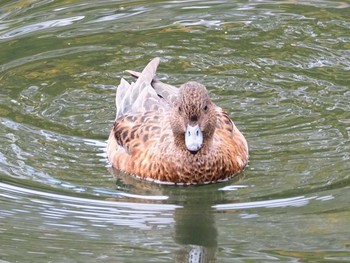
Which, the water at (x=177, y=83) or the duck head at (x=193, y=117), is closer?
the water at (x=177, y=83)

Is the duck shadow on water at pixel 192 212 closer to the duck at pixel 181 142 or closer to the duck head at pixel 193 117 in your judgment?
the duck at pixel 181 142

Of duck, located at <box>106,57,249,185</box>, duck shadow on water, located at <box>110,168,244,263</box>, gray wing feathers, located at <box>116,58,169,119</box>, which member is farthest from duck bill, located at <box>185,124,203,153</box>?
gray wing feathers, located at <box>116,58,169,119</box>

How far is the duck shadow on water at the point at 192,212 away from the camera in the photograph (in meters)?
8.83

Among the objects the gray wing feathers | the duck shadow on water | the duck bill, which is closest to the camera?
the duck shadow on water

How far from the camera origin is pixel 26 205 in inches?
380

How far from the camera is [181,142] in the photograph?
10.5 m

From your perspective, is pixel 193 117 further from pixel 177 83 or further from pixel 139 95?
pixel 177 83

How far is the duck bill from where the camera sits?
393 inches

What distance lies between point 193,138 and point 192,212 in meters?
0.66

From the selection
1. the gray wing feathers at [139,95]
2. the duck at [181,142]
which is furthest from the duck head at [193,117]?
the gray wing feathers at [139,95]

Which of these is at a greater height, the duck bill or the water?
the duck bill

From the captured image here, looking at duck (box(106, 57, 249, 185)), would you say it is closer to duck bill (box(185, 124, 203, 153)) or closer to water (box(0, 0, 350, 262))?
duck bill (box(185, 124, 203, 153))

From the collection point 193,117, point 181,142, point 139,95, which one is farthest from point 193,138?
point 139,95

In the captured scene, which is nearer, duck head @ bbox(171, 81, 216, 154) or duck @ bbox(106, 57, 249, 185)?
duck head @ bbox(171, 81, 216, 154)
